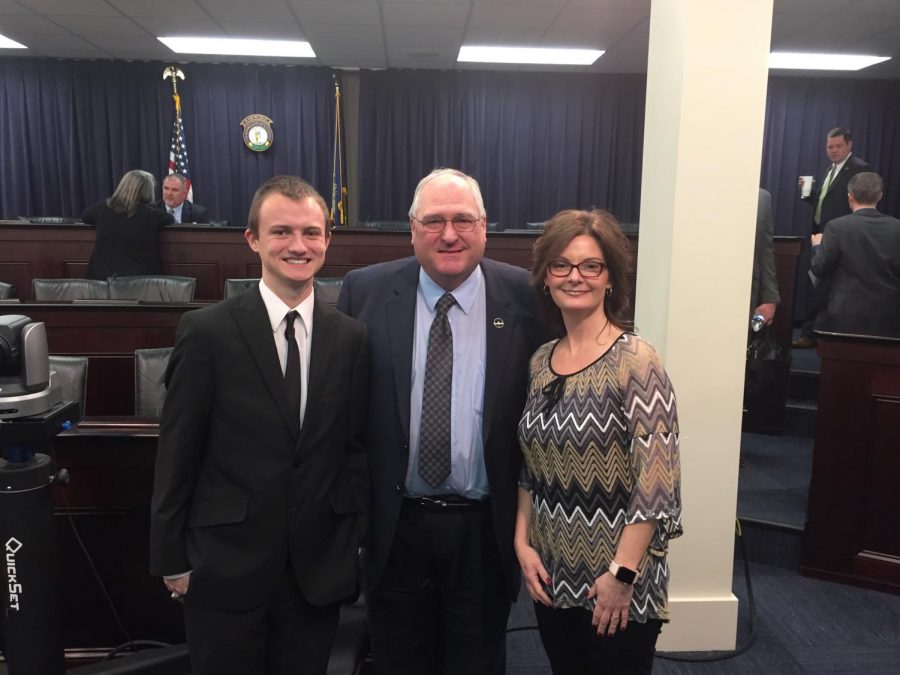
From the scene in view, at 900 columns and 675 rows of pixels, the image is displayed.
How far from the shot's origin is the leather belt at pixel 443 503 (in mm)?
1531

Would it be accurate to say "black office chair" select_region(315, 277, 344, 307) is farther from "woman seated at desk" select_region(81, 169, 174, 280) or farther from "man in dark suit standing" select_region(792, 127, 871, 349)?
"man in dark suit standing" select_region(792, 127, 871, 349)

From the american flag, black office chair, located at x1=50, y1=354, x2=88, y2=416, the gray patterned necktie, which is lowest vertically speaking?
black office chair, located at x1=50, y1=354, x2=88, y2=416

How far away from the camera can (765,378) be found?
4359 mm

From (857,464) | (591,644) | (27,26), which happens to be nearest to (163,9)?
(27,26)

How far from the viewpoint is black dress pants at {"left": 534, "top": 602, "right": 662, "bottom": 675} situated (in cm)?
138

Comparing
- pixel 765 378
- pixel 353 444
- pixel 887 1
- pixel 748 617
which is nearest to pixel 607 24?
pixel 887 1

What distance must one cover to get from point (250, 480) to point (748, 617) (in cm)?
216

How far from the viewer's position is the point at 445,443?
4.96ft

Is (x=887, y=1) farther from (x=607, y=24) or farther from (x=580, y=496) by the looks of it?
(x=580, y=496)

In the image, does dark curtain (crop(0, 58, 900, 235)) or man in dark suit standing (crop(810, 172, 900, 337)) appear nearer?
man in dark suit standing (crop(810, 172, 900, 337))

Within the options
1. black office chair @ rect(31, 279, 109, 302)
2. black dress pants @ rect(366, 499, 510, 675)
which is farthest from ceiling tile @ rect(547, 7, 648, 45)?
black dress pants @ rect(366, 499, 510, 675)

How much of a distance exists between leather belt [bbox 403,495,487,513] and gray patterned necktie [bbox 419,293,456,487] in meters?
0.04

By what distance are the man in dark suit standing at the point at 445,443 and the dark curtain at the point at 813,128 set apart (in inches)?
312

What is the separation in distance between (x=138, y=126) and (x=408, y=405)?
8120 millimetres
